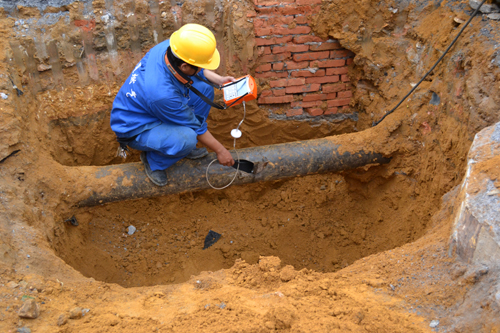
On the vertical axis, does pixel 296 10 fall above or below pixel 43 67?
above

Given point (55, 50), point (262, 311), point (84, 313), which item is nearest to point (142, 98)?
point (55, 50)

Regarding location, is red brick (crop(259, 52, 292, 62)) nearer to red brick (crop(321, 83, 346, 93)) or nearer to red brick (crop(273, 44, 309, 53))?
red brick (crop(273, 44, 309, 53))

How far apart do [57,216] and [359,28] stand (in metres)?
3.38

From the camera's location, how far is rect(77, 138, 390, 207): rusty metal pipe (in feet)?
10.3

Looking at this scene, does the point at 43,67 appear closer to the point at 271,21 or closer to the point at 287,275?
the point at 271,21

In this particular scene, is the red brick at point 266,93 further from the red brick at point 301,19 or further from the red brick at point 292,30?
the red brick at point 301,19

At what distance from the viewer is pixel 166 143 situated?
2.96 meters

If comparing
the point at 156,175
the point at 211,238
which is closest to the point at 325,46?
the point at 156,175

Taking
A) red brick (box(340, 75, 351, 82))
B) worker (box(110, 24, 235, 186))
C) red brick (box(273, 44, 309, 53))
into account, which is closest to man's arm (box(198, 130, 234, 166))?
worker (box(110, 24, 235, 186))

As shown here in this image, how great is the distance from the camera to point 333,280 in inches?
91.3

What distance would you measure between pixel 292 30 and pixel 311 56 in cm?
36

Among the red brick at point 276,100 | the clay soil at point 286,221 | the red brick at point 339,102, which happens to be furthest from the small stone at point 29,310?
the red brick at point 339,102

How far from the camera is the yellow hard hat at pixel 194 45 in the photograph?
269 cm

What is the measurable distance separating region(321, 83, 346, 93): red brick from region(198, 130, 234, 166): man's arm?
1682 millimetres
